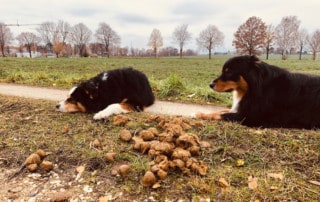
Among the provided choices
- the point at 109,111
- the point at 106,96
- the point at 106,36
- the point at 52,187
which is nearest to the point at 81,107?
the point at 106,96

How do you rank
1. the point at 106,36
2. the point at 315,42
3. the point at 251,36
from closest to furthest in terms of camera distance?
the point at 251,36 < the point at 315,42 < the point at 106,36

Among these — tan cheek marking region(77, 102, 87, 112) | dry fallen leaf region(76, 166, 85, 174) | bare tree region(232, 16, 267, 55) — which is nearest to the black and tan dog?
dry fallen leaf region(76, 166, 85, 174)

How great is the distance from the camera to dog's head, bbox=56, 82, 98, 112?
5.53m

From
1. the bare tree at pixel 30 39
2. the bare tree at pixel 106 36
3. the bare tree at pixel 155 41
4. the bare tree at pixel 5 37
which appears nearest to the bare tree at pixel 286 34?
the bare tree at pixel 155 41

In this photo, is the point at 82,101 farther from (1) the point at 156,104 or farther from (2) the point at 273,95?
(2) the point at 273,95

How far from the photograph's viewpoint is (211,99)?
296 inches

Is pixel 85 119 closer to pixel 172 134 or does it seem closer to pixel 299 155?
pixel 172 134

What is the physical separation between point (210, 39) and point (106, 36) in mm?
36162

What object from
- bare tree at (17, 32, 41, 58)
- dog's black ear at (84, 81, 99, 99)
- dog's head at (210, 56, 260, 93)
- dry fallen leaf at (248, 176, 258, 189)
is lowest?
dry fallen leaf at (248, 176, 258, 189)

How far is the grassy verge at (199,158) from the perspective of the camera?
2.59 metres

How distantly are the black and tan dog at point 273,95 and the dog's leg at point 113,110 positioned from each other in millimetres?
2182

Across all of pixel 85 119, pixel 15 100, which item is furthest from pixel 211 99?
pixel 15 100

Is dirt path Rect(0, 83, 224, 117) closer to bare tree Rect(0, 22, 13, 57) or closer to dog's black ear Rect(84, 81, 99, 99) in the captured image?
dog's black ear Rect(84, 81, 99, 99)

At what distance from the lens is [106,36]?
290 ft
